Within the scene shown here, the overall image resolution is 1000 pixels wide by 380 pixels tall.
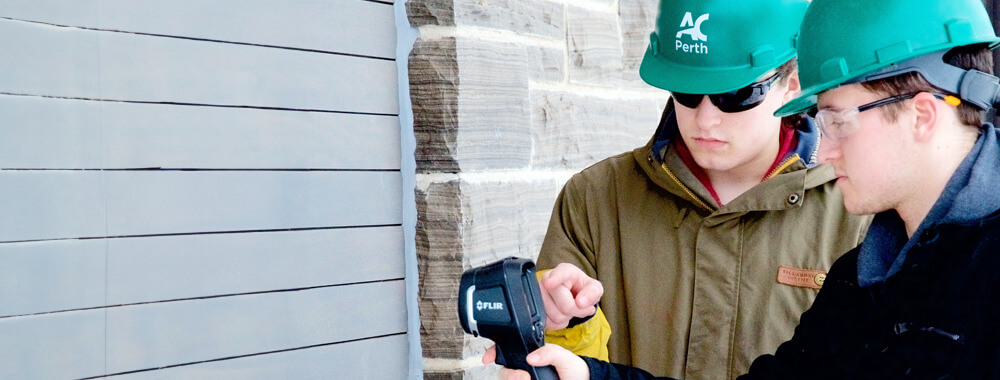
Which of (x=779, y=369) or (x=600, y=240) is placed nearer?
(x=779, y=369)

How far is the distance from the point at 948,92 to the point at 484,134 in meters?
1.38

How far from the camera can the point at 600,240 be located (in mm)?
2291

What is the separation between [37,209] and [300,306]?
0.68 meters

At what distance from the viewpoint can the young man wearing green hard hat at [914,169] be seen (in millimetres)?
1445

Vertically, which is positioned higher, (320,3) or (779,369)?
(320,3)

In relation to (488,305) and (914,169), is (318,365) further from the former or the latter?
(914,169)

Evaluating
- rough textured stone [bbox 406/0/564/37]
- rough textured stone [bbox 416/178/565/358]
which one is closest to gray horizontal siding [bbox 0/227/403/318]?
rough textured stone [bbox 416/178/565/358]

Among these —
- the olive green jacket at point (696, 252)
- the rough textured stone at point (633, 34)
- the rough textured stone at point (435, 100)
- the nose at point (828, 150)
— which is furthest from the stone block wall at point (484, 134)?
the nose at point (828, 150)

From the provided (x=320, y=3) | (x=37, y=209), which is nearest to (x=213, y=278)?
(x=37, y=209)

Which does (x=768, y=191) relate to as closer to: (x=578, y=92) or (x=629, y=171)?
(x=629, y=171)

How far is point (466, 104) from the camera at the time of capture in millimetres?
2678

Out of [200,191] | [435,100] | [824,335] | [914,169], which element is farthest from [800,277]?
[200,191]

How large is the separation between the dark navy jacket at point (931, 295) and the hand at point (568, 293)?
5.3 inches

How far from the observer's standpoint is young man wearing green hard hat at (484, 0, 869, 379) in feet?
6.90
